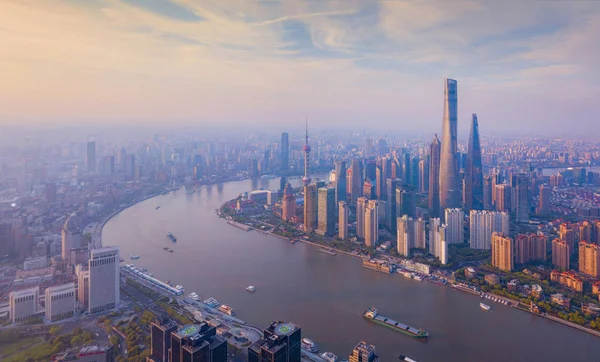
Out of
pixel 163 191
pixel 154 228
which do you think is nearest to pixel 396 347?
pixel 154 228

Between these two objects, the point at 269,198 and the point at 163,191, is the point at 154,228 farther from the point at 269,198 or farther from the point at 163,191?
the point at 163,191

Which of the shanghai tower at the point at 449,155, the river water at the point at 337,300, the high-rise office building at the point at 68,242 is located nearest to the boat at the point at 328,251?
the river water at the point at 337,300

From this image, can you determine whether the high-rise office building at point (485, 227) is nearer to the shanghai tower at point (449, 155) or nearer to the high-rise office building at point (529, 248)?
the high-rise office building at point (529, 248)

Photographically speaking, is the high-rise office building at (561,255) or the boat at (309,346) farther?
the high-rise office building at (561,255)

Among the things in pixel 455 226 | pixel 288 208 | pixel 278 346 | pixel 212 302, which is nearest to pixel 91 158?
pixel 288 208

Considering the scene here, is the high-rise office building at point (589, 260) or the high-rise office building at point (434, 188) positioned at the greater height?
the high-rise office building at point (434, 188)

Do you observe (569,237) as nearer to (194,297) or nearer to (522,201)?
(522,201)

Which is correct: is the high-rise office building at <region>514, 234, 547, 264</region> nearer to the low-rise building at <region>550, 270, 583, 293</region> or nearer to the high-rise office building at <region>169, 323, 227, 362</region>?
the low-rise building at <region>550, 270, 583, 293</region>
